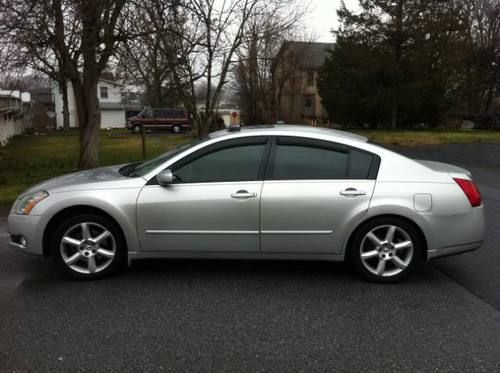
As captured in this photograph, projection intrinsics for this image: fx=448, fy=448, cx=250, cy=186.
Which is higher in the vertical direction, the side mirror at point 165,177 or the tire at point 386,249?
the side mirror at point 165,177

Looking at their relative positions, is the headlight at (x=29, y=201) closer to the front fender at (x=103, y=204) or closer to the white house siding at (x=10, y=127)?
the front fender at (x=103, y=204)

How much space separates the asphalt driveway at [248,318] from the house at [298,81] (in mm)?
17622

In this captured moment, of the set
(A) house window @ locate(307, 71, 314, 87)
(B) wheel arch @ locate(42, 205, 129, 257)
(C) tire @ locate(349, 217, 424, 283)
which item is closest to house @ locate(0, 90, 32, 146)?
(B) wheel arch @ locate(42, 205, 129, 257)

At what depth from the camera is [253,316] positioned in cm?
364

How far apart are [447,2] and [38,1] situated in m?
30.2

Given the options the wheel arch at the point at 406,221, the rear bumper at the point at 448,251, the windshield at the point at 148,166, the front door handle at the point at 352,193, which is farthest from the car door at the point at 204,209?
the rear bumper at the point at 448,251

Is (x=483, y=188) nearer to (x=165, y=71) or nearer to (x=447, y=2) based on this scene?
(x=165, y=71)

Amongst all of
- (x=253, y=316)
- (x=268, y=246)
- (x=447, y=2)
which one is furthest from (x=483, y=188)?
(x=447, y=2)

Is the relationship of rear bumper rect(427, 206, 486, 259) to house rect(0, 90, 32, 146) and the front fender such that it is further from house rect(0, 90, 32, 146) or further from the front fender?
house rect(0, 90, 32, 146)

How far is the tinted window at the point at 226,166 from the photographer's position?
4.32 m

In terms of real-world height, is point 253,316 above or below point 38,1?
below

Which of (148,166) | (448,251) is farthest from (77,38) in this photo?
(448,251)

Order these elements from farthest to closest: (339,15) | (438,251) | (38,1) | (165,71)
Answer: (339,15) < (165,71) < (38,1) < (438,251)

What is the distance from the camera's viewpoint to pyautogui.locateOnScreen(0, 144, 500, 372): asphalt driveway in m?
3.00
